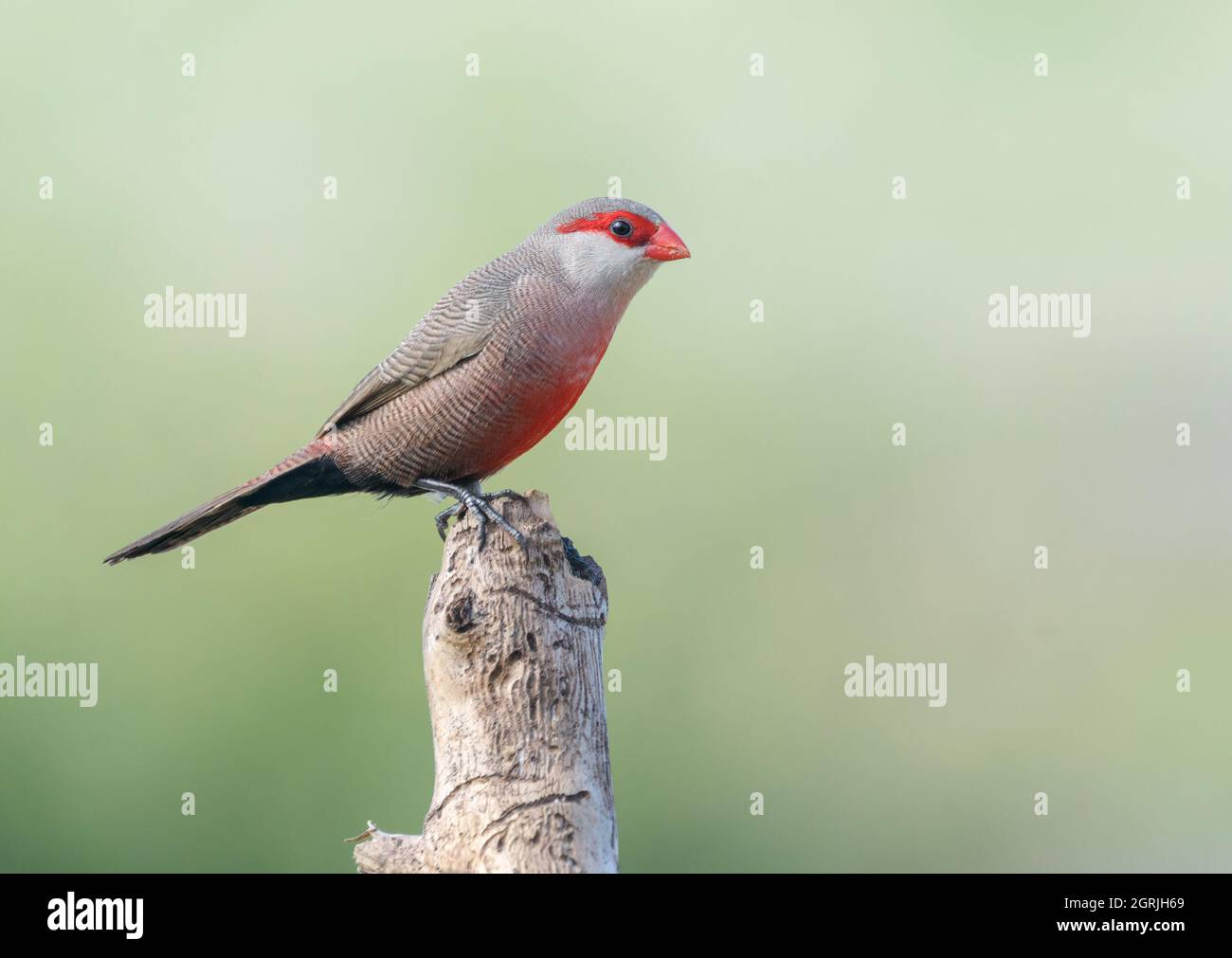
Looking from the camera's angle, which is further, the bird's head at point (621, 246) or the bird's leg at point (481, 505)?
the bird's head at point (621, 246)

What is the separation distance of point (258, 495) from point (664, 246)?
205 cm

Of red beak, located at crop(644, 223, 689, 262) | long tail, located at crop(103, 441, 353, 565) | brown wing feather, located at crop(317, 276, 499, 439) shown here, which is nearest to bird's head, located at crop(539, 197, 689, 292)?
red beak, located at crop(644, 223, 689, 262)

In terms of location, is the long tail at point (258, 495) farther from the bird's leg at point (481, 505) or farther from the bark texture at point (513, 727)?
the bark texture at point (513, 727)

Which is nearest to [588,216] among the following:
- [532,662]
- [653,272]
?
[653,272]

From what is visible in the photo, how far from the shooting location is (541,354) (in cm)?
499

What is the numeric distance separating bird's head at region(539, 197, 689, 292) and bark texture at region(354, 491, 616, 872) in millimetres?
1495

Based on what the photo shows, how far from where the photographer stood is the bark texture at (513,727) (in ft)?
12.3

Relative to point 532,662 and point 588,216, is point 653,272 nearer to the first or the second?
point 588,216

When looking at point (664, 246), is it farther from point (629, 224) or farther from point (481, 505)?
point (481, 505)

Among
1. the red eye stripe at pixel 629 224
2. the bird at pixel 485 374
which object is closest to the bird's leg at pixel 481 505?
the bird at pixel 485 374

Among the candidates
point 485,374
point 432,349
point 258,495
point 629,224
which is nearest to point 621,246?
point 629,224

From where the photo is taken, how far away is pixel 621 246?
511 cm

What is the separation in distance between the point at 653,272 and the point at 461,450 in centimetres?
116

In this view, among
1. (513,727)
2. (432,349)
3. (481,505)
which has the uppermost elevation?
(432,349)
